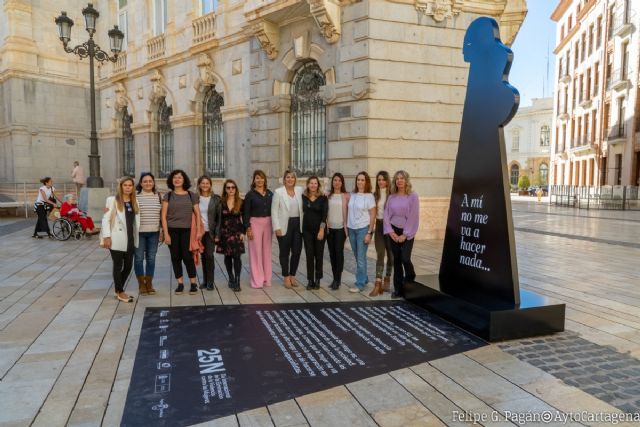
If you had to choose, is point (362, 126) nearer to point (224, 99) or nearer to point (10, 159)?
point (224, 99)

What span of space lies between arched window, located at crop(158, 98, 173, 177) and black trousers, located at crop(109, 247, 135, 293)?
44.5 feet

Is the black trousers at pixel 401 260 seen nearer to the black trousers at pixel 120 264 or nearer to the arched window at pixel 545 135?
the black trousers at pixel 120 264

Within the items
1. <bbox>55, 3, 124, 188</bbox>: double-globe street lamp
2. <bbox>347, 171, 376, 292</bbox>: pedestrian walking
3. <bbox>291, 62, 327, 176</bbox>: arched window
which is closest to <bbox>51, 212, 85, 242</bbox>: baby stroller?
<bbox>55, 3, 124, 188</bbox>: double-globe street lamp

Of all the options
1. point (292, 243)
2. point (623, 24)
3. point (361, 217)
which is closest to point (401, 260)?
point (361, 217)

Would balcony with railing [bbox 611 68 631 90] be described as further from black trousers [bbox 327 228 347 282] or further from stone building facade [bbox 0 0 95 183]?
stone building facade [bbox 0 0 95 183]

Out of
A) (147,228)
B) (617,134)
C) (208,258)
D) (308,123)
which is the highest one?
(617,134)

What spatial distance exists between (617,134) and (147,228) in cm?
3724

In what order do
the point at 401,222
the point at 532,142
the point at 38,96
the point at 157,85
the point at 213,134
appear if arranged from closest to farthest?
the point at 401,222 < the point at 213,134 < the point at 157,85 < the point at 38,96 < the point at 532,142

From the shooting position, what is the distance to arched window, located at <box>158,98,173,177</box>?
19.6 m

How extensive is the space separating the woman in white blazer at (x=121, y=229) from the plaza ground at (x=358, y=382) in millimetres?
414

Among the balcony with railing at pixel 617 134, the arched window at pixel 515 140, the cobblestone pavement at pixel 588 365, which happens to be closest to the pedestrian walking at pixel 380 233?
the cobblestone pavement at pixel 588 365

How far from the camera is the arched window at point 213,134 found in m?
16.9

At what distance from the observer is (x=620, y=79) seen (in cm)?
3422

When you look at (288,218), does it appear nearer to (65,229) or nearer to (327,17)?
(327,17)
